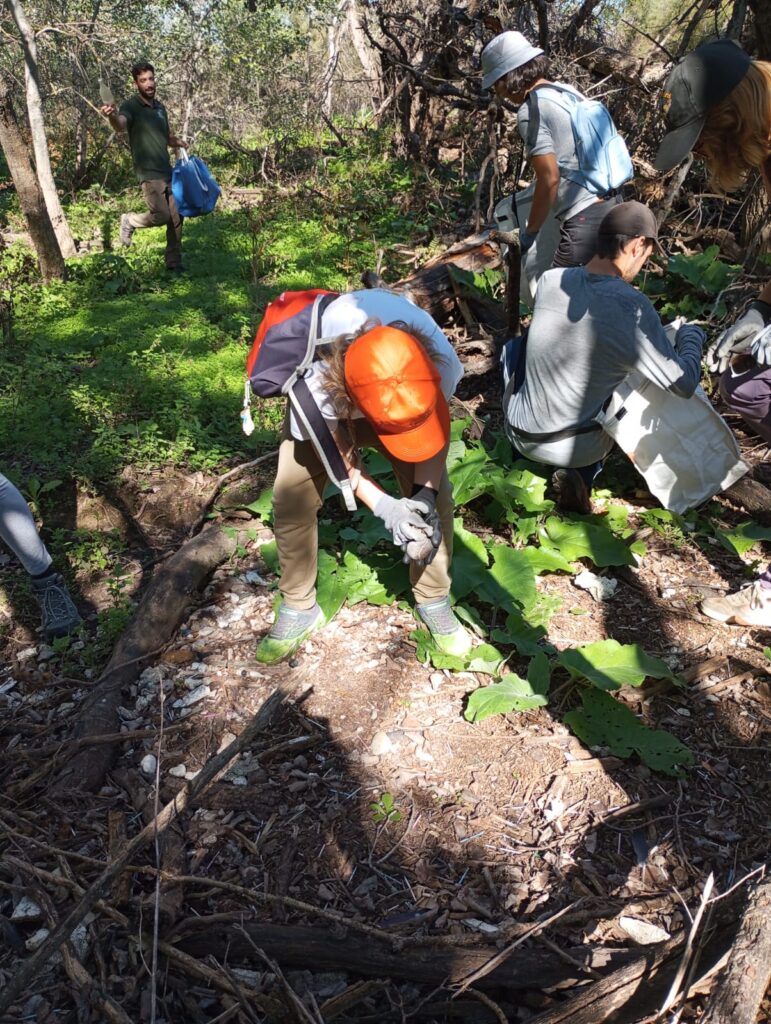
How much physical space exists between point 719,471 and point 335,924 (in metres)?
2.58

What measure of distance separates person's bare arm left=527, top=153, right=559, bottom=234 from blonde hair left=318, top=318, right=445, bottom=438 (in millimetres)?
2145

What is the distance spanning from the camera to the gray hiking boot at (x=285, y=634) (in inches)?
118

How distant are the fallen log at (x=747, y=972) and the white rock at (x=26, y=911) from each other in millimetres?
1805

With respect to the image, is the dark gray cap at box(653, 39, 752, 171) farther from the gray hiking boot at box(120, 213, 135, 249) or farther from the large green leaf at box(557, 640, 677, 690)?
the gray hiking boot at box(120, 213, 135, 249)

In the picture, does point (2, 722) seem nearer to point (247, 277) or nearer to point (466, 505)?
point (466, 505)

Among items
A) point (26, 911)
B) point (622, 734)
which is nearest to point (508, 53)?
point (622, 734)

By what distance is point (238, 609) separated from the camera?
10.9 feet

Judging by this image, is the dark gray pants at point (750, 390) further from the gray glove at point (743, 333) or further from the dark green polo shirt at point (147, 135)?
the dark green polo shirt at point (147, 135)

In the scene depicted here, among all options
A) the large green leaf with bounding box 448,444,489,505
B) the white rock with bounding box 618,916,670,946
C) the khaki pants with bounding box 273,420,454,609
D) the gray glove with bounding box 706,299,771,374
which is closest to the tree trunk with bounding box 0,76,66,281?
the large green leaf with bounding box 448,444,489,505

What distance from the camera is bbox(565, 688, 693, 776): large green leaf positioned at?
2.42 m

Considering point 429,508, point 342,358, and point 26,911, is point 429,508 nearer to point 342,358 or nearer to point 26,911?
point 342,358

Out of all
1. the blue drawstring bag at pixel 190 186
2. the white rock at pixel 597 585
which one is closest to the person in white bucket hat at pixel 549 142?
the white rock at pixel 597 585

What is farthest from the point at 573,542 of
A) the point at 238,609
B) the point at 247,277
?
the point at 247,277

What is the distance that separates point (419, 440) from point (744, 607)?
183 centimetres
